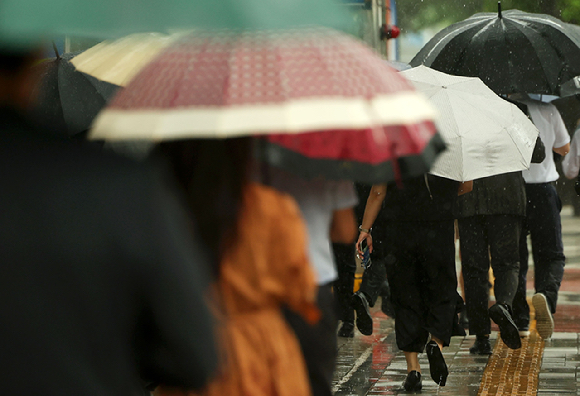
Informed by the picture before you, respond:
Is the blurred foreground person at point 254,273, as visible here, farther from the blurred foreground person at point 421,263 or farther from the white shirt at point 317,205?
the blurred foreground person at point 421,263

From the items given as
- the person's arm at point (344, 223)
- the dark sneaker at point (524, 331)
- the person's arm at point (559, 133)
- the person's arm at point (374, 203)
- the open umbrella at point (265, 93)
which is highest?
the open umbrella at point (265, 93)

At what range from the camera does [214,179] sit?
2842 millimetres

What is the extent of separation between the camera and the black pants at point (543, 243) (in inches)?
330

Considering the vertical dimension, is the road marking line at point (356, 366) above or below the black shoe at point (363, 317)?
below

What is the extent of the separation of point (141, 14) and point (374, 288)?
5902mm

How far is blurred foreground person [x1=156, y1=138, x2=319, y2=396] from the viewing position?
2.54m

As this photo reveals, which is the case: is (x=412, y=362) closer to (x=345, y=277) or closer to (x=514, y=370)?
(x=514, y=370)

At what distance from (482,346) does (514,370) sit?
702mm

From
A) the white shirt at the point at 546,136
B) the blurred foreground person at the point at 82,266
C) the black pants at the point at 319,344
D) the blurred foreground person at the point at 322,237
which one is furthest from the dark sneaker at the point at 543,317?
the blurred foreground person at the point at 82,266

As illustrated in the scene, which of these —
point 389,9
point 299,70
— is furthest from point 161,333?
point 389,9

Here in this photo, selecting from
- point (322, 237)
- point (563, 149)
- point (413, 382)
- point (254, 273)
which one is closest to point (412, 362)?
point (413, 382)

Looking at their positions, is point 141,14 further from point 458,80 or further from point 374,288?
point 374,288

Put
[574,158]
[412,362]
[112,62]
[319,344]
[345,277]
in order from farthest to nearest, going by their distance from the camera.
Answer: [574,158]
[345,277]
[412,362]
[112,62]
[319,344]

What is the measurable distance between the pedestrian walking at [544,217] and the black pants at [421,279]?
2036mm
